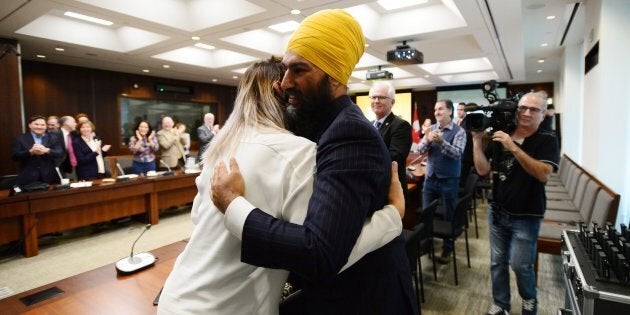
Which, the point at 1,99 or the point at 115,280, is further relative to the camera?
the point at 1,99

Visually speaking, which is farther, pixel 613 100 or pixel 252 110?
pixel 613 100

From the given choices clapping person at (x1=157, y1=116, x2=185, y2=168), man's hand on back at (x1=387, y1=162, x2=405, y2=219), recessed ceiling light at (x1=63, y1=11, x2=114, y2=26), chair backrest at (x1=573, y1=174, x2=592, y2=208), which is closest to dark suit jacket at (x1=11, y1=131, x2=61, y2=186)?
recessed ceiling light at (x1=63, y1=11, x2=114, y2=26)

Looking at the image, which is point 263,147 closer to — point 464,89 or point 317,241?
point 317,241

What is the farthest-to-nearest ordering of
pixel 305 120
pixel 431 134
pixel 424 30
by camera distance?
1. pixel 424 30
2. pixel 431 134
3. pixel 305 120

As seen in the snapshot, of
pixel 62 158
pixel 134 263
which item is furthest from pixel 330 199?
pixel 62 158

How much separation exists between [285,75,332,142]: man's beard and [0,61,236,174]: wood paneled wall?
693 cm

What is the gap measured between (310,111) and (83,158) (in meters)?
5.35

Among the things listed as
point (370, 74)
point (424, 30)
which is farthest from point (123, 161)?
point (424, 30)

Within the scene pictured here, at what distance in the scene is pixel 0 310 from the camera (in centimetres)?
126

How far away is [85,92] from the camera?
A: 7.68m

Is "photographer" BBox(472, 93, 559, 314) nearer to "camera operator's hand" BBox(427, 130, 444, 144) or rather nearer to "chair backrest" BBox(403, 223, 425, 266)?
"chair backrest" BBox(403, 223, 425, 266)

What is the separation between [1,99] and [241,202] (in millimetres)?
6351

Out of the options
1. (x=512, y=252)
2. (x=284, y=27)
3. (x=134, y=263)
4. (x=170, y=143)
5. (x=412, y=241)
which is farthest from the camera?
(x=170, y=143)

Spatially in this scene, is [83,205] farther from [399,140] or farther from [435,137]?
[435,137]
